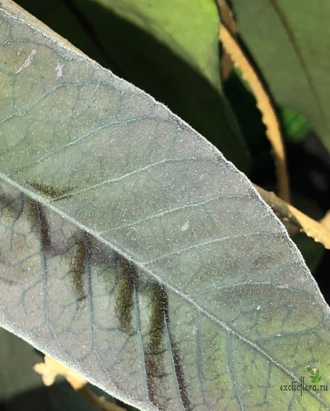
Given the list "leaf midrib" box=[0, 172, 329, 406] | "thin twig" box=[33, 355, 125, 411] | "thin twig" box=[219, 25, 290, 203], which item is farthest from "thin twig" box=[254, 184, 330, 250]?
"thin twig" box=[33, 355, 125, 411]

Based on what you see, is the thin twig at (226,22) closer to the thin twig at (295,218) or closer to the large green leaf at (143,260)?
the thin twig at (295,218)

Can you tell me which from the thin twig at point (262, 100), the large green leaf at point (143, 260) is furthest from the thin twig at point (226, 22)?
the large green leaf at point (143, 260)

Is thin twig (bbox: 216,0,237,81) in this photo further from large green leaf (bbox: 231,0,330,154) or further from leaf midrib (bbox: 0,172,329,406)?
leaf midrib (bbox: 0,172,329,406)

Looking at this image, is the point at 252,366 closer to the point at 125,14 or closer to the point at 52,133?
Answer: the point at 52,133

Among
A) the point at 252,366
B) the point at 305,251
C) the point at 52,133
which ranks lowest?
the point at 305,251

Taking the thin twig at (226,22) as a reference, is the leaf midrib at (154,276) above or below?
below

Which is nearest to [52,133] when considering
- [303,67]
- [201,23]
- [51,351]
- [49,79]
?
[49,79]
